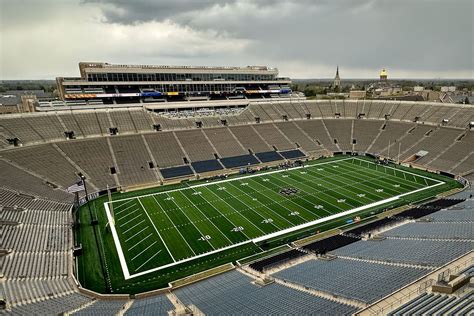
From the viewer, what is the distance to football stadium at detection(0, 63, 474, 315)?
16781mm

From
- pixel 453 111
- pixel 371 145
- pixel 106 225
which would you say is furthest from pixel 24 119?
pixel 453 111

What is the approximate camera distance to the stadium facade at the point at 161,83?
175 feet

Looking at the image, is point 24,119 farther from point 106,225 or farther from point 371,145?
point 371,145

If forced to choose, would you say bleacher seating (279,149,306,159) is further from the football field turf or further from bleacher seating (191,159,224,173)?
bleacher seating (191,159,224,173)

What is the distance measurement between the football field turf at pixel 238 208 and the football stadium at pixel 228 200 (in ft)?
0.68

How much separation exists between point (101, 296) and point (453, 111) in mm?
63097

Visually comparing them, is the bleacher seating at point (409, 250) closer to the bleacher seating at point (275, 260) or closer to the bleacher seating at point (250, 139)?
the bleacher seating at point (275, 260)

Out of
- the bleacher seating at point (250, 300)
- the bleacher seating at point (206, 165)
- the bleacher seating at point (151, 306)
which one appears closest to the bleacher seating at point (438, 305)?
the bleacher seating at point (250, 300)

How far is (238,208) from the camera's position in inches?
1309

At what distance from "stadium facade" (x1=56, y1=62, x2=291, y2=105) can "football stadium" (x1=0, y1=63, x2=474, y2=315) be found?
283 millimetres

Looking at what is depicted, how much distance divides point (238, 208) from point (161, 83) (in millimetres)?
35770

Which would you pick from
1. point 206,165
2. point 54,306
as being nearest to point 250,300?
point 54,306

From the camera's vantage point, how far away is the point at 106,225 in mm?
29656

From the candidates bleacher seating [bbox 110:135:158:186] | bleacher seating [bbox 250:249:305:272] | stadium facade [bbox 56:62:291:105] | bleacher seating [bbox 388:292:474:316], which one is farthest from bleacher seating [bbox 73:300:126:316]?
stadium facade [bbox 56:62:291:105]
